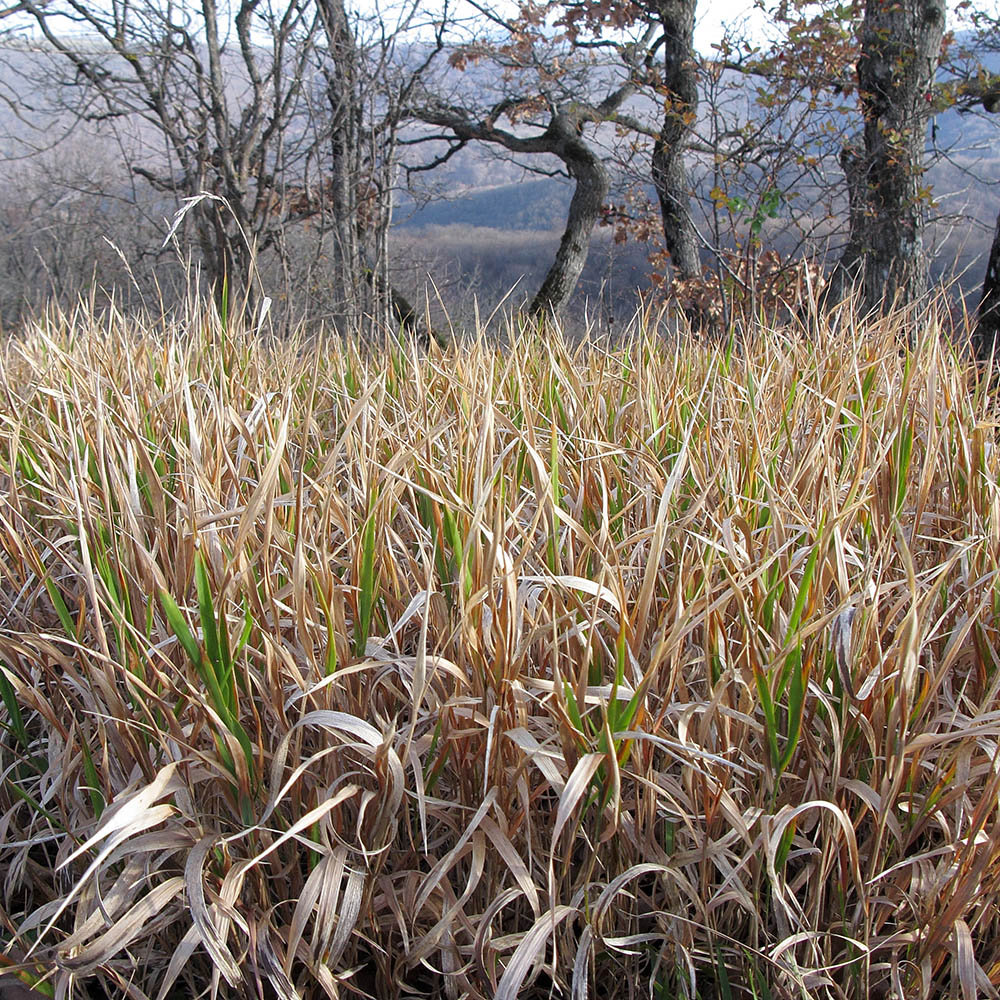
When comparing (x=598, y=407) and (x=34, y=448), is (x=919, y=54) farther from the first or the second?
(x=34, y=448)

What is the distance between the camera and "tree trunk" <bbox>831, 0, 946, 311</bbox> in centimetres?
571

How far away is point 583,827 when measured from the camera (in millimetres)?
981

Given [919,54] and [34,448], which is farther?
[919,54]

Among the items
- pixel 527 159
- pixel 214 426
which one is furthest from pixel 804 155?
pixel 527 159

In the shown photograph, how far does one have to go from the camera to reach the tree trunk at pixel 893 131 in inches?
225

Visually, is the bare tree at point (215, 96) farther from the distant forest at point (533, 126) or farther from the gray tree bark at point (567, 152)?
the gray tree bark at point (567, 152)

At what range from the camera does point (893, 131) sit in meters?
5.72

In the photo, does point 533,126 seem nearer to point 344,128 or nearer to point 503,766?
point 344,128

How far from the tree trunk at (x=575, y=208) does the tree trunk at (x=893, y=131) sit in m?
4.07

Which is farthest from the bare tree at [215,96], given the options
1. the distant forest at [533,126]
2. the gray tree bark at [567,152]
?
the gray tree bark at [567,152]

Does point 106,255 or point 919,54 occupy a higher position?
point 919,54

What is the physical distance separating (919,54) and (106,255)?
10.7 metres

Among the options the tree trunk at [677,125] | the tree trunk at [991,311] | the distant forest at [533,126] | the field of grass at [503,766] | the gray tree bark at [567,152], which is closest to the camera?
→ the field of grass at [503,766]

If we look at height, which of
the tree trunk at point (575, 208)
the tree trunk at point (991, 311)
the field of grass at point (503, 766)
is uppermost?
the tree trunk at point (575, 208)
